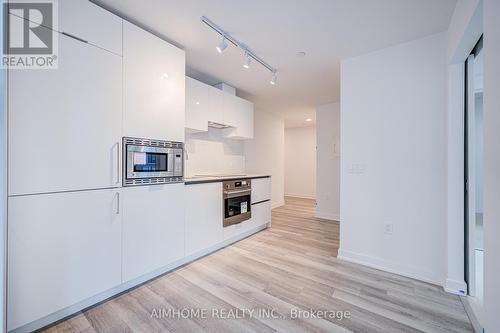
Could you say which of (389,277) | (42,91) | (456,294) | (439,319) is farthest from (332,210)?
(42,91)

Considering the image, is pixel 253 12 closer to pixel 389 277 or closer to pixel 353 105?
pixel 353 105

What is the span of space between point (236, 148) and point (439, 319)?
3620 millimetres

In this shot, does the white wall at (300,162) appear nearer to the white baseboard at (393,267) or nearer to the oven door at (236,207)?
the oven door at (236,207)

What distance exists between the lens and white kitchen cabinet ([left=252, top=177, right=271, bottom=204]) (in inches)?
137

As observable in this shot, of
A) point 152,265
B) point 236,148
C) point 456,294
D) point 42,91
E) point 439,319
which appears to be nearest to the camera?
point 42,91

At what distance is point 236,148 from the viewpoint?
4363 millimetres

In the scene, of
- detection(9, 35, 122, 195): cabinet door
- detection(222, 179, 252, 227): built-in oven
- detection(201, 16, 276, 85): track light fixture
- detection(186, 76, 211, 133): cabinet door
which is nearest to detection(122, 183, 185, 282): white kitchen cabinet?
detection(9, 35, 122, 195): cabinet door

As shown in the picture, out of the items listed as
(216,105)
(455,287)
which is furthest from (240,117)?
(455,287)

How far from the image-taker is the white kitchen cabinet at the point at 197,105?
2781 mm

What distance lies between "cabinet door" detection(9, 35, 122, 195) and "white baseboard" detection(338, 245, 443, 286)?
8.74 ft

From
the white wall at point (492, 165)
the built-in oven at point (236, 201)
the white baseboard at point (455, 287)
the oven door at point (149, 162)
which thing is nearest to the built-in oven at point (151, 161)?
A: the oven door at point (149, 162)

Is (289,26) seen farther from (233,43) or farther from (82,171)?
(82,171)

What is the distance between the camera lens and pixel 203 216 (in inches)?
102

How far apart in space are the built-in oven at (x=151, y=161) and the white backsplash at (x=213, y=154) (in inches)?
39.8
